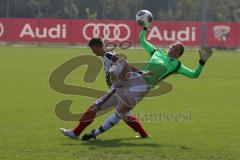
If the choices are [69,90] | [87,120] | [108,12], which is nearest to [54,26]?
[108,12]

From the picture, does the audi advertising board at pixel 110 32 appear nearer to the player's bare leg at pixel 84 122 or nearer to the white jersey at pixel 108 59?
the player's bare leg at pixel 84 122

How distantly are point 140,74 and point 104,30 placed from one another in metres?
41.5

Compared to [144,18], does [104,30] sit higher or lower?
lower

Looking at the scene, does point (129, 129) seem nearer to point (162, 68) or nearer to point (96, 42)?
point (162, 68)

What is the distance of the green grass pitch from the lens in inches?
375

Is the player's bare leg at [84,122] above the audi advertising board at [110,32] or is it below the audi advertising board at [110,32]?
above

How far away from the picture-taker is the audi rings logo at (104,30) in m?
51.4

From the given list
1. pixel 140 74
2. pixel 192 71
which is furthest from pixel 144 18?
pixel 192 71

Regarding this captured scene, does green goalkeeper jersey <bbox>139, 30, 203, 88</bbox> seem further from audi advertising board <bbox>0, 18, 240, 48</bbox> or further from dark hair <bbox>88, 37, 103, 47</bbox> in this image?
audi advertising board <bbox>0, 18, 240, 48</bbox>

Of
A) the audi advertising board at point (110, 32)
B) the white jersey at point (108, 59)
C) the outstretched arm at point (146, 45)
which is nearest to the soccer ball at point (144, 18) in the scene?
the outstretched arm at point (146, 45)

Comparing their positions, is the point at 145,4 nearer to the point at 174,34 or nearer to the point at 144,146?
the point at 174,34

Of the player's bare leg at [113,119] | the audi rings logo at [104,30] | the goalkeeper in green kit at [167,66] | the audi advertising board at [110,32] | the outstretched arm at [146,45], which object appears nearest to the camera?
the player's bare leg at [113,119]

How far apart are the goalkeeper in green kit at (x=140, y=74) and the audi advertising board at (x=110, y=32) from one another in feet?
129

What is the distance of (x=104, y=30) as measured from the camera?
171 ft
